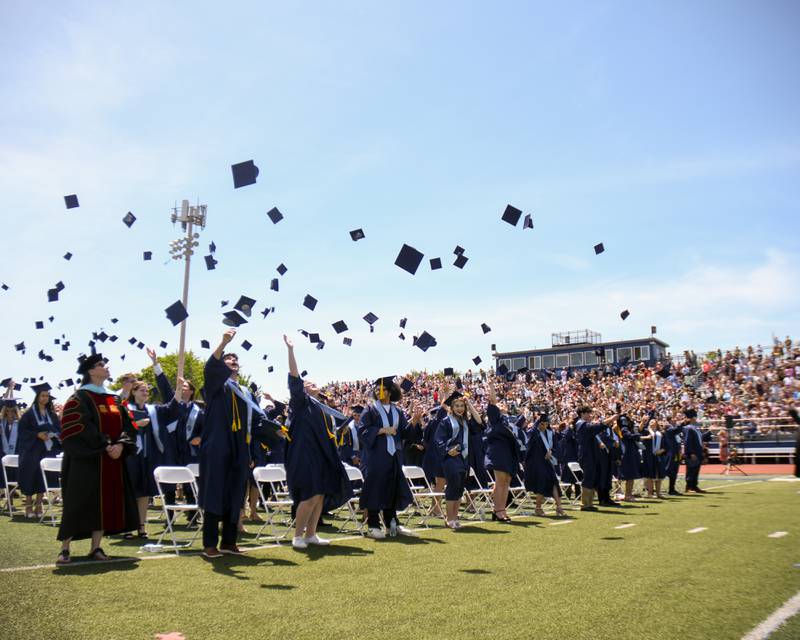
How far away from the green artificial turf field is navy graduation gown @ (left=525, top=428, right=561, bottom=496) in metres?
3.39

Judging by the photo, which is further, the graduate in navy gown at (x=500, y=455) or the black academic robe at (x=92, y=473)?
the graduate in navy gown at (x=500, y=455)

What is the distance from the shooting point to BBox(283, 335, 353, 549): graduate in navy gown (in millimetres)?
7227

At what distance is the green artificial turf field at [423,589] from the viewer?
12.4ft

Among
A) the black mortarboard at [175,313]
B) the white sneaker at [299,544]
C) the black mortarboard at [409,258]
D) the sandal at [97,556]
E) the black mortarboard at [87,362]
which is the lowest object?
the white sneaker at [299,544]

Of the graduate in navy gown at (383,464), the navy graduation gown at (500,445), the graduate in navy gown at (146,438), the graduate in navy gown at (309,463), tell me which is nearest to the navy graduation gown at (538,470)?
the navy graduation gown at (500,445)

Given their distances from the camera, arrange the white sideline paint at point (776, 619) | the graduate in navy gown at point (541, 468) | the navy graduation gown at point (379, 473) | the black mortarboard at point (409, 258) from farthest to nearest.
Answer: the graduate in navy gown at point (541, 468)
the black mortarboard at point (409, 258)
the navy graduation gown at point (379, 473)
the white sideline paint at point (776, 619)

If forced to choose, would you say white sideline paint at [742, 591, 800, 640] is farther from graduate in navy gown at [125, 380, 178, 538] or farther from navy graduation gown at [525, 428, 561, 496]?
graduate in navy gown at [125, 380, 178, 538]

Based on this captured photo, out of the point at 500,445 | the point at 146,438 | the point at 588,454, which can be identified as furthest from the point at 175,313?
the point at 588,454

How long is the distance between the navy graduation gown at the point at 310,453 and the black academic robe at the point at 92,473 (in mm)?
1727

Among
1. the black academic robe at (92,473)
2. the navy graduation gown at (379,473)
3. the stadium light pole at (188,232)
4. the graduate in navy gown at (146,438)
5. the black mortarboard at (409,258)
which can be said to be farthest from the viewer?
the stadium light pole at (188,232)

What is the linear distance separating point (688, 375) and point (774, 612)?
102 ft

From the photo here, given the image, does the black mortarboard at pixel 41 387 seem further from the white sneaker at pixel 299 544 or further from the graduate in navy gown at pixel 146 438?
the white sneaker at pixel 299 544

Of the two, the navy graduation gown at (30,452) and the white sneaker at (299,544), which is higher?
the navy graduation gown at (30,452)

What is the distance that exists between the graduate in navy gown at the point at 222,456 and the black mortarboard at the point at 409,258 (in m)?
4.06
